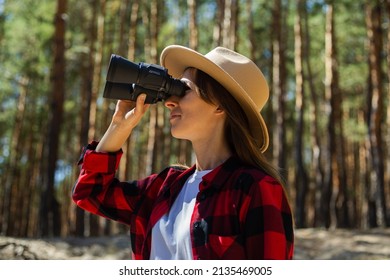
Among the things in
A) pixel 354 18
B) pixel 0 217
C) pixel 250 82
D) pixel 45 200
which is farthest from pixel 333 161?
pixel 0 217

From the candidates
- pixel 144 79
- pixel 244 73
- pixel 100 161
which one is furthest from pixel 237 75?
pixel 100 161

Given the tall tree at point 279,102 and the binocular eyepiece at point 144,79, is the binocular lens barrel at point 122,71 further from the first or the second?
the tall tree at point 279,102

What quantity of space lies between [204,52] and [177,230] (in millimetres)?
12753

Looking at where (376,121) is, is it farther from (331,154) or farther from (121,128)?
(121,128)

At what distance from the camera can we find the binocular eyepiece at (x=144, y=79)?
1661 mm

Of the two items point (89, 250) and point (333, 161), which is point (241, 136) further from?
point (333, 161)

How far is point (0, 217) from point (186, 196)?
804 inches

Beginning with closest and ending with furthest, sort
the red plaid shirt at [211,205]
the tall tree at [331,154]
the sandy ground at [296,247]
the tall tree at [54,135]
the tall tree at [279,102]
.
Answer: the red plaid shirt at [211,205]
the sandy ground at [296,247]
the tall tree at [54,135]
the tall tree at [279,102]
the tall tree at [331,154]


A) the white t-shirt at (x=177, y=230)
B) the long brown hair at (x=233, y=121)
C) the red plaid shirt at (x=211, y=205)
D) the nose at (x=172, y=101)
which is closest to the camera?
the red plaid shirt at (x=211, y=205)

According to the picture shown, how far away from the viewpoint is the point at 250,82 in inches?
68.9

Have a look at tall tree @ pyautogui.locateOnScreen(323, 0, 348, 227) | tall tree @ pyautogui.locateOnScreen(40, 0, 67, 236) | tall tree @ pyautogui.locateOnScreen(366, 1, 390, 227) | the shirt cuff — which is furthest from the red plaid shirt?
tall tree @ pyautogui.locateOnScreen(323, 0, 348, 227)

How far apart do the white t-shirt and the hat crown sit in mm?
337

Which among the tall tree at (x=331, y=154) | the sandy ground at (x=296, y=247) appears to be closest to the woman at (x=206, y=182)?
the sandy ground at (x=296, y=247)

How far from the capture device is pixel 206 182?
5.04 feet
